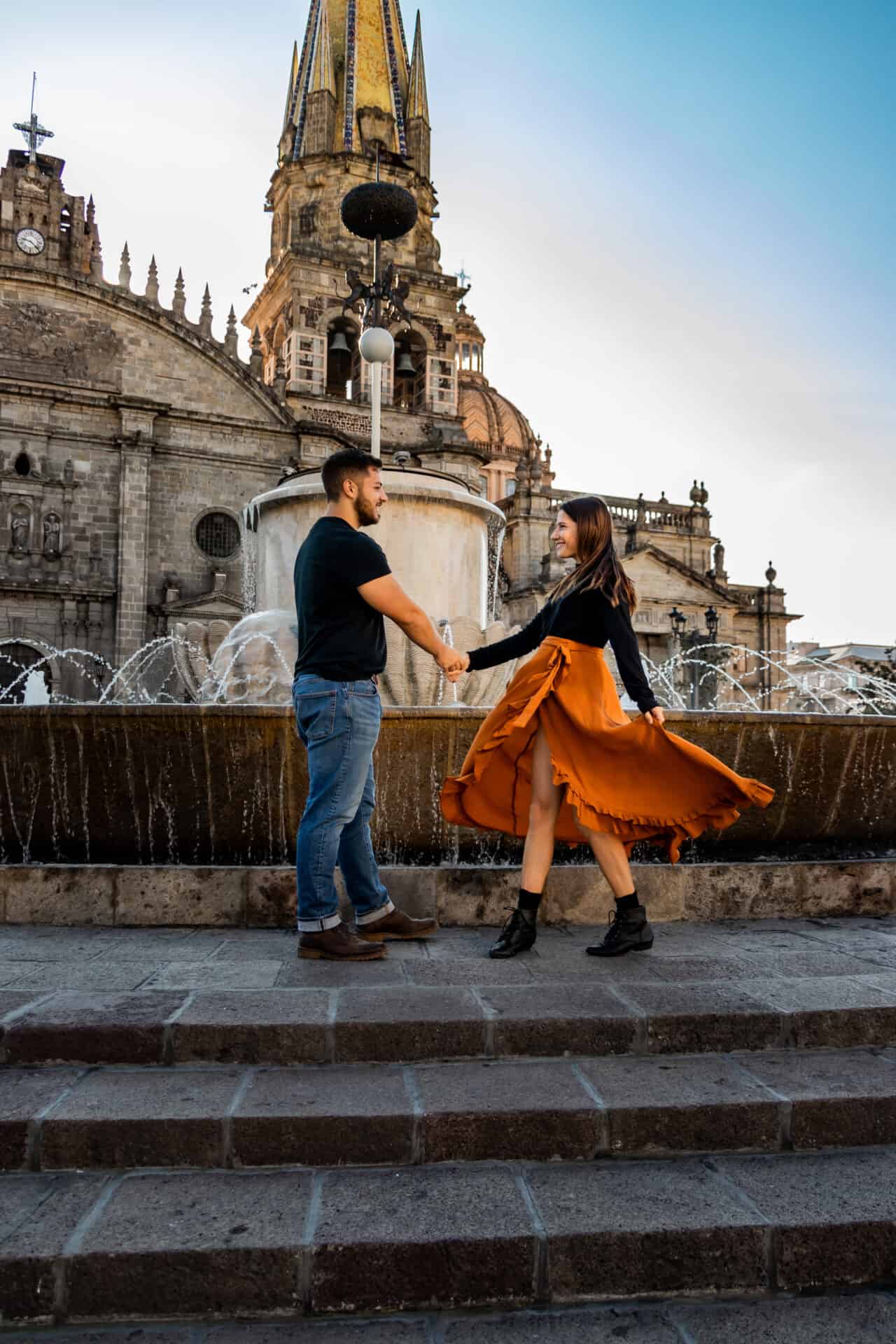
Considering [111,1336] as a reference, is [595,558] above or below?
above

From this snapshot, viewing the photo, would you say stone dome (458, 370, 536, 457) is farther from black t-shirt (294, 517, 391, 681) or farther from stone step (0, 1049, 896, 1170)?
stone step (0, 1049, 896, 1170)

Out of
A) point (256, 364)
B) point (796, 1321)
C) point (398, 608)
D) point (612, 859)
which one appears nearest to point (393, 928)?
point (612, 859)

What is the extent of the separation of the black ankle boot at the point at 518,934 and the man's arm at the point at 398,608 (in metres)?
1.05

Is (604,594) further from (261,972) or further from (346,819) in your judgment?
(261,972)

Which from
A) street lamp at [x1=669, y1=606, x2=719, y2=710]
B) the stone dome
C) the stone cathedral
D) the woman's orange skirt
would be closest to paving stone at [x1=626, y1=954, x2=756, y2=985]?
the woman's orange skirt

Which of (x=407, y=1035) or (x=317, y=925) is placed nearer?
(x=407, y=1035)

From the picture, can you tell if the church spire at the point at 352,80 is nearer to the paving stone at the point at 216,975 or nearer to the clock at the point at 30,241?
the clock at the point at 30,241

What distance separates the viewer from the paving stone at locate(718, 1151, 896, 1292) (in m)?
2.00

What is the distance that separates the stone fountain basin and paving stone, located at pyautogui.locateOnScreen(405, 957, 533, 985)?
1.28m

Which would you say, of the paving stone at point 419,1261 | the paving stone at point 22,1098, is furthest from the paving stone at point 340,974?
the paving stone at point 419,1261

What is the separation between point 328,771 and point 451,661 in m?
0.62

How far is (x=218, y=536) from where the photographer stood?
28984 millimetres

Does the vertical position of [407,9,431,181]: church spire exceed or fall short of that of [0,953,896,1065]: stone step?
it exceeds it

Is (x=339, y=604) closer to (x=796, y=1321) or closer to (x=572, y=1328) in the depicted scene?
(x=572, y=1328)
